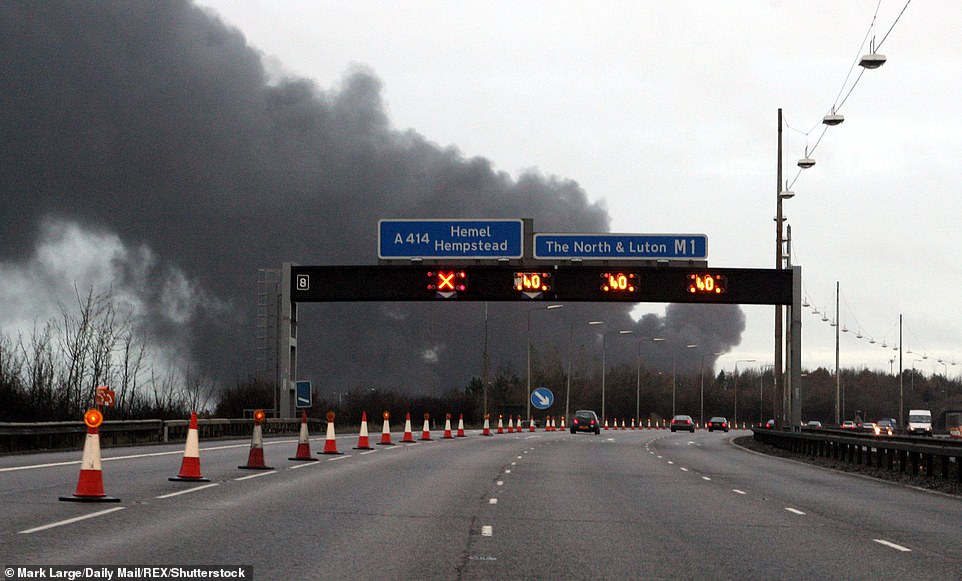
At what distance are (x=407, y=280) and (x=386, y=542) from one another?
3584 centimetres

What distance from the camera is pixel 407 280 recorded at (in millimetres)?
48969

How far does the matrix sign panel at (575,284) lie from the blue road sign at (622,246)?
1233 millimetres

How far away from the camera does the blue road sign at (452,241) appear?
49.8 meters

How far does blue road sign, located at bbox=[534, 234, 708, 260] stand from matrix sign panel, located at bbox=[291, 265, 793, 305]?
4.04 feet

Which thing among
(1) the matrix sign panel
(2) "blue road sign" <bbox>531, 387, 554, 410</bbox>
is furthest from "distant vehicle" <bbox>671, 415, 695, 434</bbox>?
(1) the matrix sign panel

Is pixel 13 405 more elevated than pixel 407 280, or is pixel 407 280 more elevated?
pixel 407 280

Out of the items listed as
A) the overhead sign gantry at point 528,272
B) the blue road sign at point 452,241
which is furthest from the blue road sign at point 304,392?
the blue road sign at point 452,241

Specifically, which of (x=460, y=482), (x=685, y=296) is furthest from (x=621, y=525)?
(x=685, y=296)

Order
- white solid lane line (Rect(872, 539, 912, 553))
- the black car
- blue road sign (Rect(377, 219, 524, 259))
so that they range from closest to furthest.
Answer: white solid lane line (Rect(872, 539, 912, 553)) < blue road sign (Rect(377, 219, 524, 259)) < the black car

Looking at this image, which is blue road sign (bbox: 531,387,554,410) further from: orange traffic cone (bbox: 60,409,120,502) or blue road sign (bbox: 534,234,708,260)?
orange traffic cone (bbox: 60,409,120,502)

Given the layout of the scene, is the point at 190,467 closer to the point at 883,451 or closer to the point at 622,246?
the point at 883,451

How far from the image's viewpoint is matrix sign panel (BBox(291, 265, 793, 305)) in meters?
47.9

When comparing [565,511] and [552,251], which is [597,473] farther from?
[552,251]

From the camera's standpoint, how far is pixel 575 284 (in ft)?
158
